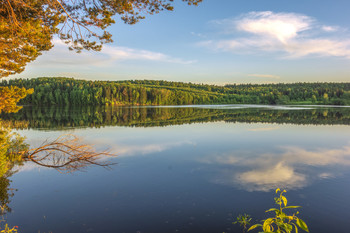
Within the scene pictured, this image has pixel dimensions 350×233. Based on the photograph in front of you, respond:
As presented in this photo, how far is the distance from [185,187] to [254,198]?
259cm

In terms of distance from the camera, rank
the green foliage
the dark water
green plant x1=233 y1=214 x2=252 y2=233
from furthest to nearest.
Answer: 1. the green foliage
2. the dark water
3. green plant x1=233 y1=214 x2=252 y2=233

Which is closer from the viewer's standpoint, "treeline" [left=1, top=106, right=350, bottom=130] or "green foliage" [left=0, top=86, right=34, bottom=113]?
"green foliage" [left=0, top=86, right=34, bottom=113]

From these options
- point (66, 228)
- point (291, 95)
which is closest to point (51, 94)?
point (66, 228)

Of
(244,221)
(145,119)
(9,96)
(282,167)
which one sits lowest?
(145,119)

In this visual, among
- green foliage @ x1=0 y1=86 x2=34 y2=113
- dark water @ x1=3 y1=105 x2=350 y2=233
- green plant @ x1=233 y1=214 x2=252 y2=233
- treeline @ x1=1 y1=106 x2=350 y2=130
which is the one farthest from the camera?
treeline @ x1=1 y1=106 x2=350 y2=130

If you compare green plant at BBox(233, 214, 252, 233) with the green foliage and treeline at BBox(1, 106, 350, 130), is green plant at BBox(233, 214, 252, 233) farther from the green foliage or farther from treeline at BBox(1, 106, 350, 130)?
treeline at BBox(1, 106, 350, 130)

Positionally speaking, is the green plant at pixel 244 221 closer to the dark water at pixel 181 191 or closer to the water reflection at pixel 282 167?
the dark water at pixel 181 191

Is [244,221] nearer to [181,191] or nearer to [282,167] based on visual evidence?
[181,191]

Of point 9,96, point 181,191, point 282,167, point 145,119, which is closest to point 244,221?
point 181,191

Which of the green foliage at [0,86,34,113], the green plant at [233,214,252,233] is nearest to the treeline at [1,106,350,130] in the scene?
the green foliage at [0,86,34,113]

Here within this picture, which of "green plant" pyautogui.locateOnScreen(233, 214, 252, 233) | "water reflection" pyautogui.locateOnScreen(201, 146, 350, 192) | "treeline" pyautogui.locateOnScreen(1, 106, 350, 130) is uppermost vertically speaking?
"green plant" pyautogui.locateOnScreen(233, 214, 252, 233)

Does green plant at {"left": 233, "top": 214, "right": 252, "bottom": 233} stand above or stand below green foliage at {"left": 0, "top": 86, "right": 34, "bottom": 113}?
below

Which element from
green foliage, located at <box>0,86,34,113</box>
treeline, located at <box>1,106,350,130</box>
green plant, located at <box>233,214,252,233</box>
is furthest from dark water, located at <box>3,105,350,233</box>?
treeline, located at <box>1,106,350,130</box>

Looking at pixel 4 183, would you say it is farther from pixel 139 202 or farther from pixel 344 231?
pixel 344 231
